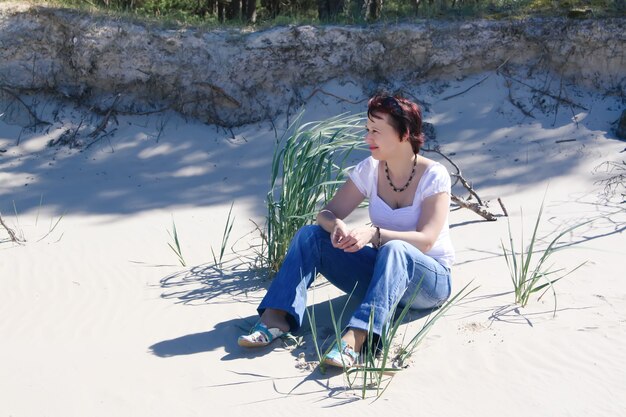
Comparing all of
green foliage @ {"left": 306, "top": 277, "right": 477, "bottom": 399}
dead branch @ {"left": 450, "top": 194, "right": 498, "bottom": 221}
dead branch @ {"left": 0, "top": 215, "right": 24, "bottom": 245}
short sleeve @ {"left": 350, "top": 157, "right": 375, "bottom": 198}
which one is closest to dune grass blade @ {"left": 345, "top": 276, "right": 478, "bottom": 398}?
green foliage @ {"left": 306, "top": 277, "right": 477, "bottom": 399}

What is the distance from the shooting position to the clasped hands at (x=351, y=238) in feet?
12.3

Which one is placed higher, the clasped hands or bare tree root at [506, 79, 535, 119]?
the clasped hands

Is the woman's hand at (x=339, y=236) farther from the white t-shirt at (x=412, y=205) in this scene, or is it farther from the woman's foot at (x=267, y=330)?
the woman's foot at (x=267, y=330)

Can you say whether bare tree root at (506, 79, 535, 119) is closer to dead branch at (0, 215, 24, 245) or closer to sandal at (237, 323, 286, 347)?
dead branch at (0, 215, 24, 245)

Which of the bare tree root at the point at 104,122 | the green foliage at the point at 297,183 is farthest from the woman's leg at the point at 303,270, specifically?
the bare tree root at the point at 104,122

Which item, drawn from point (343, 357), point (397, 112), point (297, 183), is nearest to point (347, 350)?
point (343, 357)

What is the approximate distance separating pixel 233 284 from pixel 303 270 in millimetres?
1019

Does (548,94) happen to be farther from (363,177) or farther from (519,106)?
(363,177)

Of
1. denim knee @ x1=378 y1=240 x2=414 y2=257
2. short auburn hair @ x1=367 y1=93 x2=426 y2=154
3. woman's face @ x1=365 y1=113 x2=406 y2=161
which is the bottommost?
denim knee @ x1=378 y1=240 x2=414 y2=257

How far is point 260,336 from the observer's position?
3824 mm

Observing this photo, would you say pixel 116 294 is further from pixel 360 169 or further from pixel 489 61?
pixel 489 61

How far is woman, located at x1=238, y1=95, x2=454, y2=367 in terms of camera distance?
379 cm

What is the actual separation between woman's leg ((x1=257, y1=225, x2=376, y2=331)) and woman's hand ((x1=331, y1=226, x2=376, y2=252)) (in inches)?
5.2

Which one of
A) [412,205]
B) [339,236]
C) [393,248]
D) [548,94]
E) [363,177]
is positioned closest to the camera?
[393,248]
